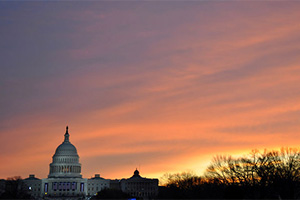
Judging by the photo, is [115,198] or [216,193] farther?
[115,198]

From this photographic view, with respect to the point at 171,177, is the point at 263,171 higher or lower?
lower

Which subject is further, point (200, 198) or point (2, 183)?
point (2, 183)

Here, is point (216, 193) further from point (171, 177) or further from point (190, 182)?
point (171, 177)

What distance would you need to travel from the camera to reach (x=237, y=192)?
7125cm

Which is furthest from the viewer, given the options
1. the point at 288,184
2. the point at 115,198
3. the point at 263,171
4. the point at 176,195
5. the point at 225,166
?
the point at 115,198

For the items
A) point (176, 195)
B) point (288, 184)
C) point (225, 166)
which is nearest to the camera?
point (288, 184)

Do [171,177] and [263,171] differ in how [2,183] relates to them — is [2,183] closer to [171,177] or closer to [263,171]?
[171,177]

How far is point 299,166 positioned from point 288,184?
8686 millimetres

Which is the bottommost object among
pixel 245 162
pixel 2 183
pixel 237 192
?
pixel 237 192

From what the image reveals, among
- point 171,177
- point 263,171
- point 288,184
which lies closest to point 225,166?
point 263,171

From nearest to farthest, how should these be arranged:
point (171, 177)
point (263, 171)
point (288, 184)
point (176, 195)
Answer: point (288, 184), point (263, 171), point (176, 195), point (171, 177)

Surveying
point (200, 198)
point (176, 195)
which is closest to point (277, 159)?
point (200, 198)

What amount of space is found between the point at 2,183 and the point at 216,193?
414ft

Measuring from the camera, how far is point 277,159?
3201 inches
